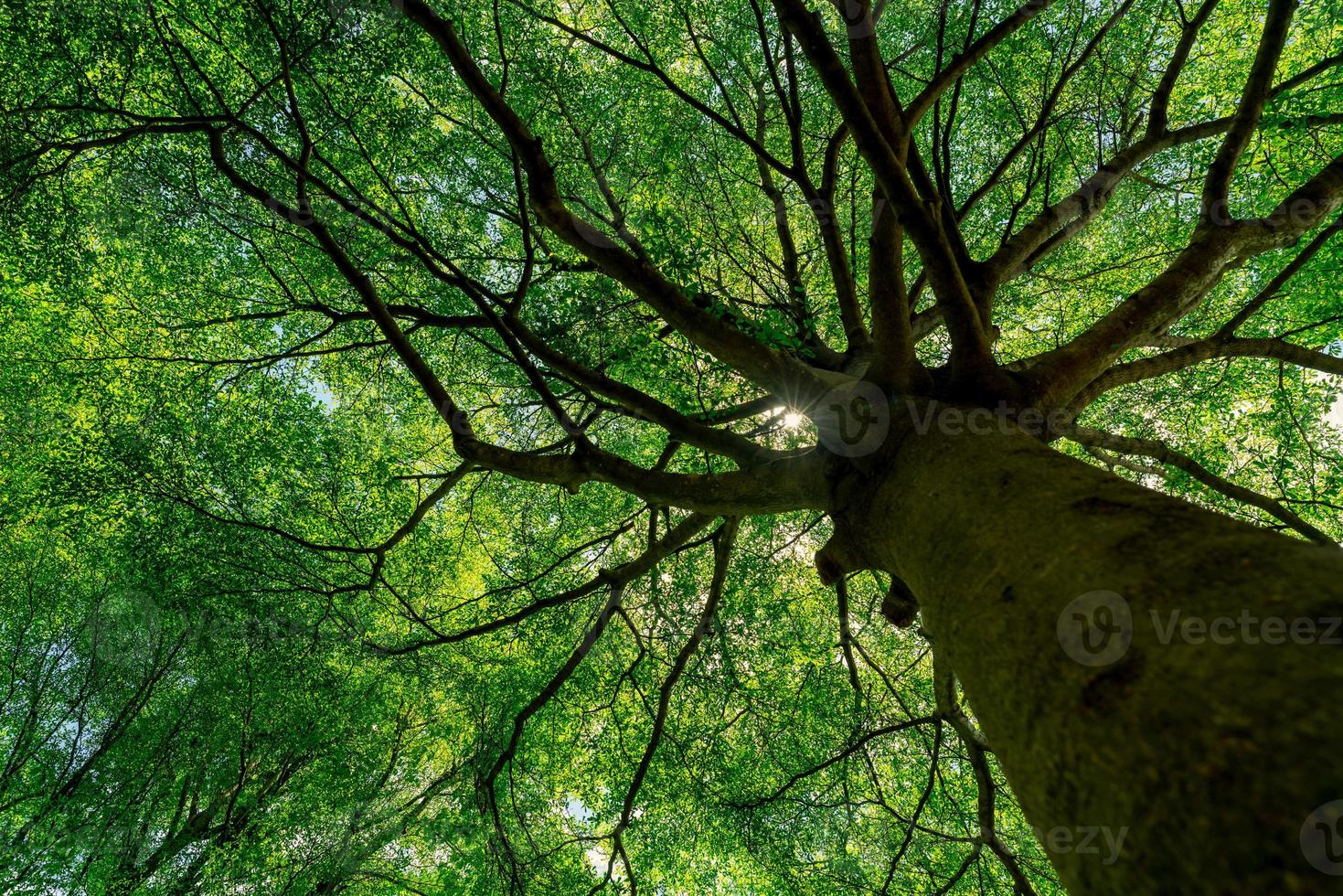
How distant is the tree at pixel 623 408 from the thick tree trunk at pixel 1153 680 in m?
0.03

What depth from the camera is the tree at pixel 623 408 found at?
2660 mm

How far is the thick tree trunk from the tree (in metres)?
0.03

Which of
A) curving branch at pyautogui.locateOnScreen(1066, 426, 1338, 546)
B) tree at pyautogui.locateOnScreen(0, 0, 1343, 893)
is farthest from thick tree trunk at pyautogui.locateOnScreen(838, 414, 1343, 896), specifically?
curving branch at pyautogui.locateOnScreen(1066, 426, 1338, 546)

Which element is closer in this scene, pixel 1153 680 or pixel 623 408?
pixel 1153 680

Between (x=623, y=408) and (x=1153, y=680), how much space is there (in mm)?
3104

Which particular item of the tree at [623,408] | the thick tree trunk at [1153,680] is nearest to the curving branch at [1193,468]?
the tree at [623,408]

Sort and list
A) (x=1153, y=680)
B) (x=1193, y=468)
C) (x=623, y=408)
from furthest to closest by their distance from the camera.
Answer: (x=623, y=408), (x=1193, y=468), (x=1153, y=680)

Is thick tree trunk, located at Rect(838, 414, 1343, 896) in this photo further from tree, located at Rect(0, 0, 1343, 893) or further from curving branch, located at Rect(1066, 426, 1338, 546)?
curving branch, located at Rect(1066, 426, 1338, 546)

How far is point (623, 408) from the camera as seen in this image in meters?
3.73

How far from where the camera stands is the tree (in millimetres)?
2660

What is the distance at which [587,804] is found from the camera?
285 inches

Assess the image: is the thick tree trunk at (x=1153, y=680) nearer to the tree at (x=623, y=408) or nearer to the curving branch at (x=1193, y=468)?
the tree at (x=623, y=408)

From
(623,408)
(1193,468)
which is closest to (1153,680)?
(623,408)

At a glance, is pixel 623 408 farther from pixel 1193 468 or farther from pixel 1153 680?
pixel 1193 468
